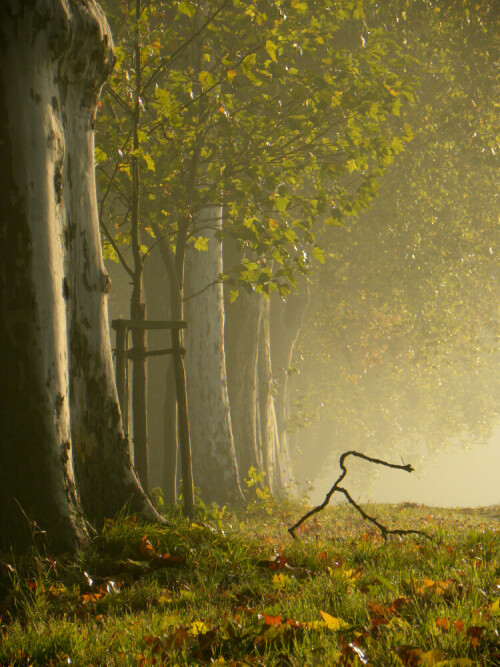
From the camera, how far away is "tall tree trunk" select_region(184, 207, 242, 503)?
1009cm

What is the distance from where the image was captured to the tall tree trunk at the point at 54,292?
3.60m

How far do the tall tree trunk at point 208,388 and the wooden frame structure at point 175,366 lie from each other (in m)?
4.21

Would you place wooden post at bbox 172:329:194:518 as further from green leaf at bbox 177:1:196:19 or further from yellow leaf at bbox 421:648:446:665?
yellow leaf at bbox 421:648:446:665

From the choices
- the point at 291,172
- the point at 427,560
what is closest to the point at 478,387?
the point at 291,172

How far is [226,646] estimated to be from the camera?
232 cm

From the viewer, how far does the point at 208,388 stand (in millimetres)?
10266

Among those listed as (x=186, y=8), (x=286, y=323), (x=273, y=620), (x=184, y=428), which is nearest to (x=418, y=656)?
(x=273, y=620)

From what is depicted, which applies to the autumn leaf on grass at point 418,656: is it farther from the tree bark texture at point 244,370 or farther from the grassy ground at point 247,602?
the tree bark texture at point 244,370

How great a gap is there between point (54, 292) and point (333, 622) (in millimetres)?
2511

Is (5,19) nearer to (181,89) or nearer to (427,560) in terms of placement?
(181,89)

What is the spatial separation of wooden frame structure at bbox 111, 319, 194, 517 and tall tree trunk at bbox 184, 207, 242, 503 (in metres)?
4.21

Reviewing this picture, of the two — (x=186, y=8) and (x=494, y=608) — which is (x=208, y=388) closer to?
(x=186, y=8)

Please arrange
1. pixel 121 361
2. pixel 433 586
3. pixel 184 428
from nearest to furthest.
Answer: pixel 433 586 < pixel 121 361 < pixel 184 428

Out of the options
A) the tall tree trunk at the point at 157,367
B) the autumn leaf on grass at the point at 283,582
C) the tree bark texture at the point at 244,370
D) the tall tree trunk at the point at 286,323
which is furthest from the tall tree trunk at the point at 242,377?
the autumn leaf on grass at the point at 283,582
